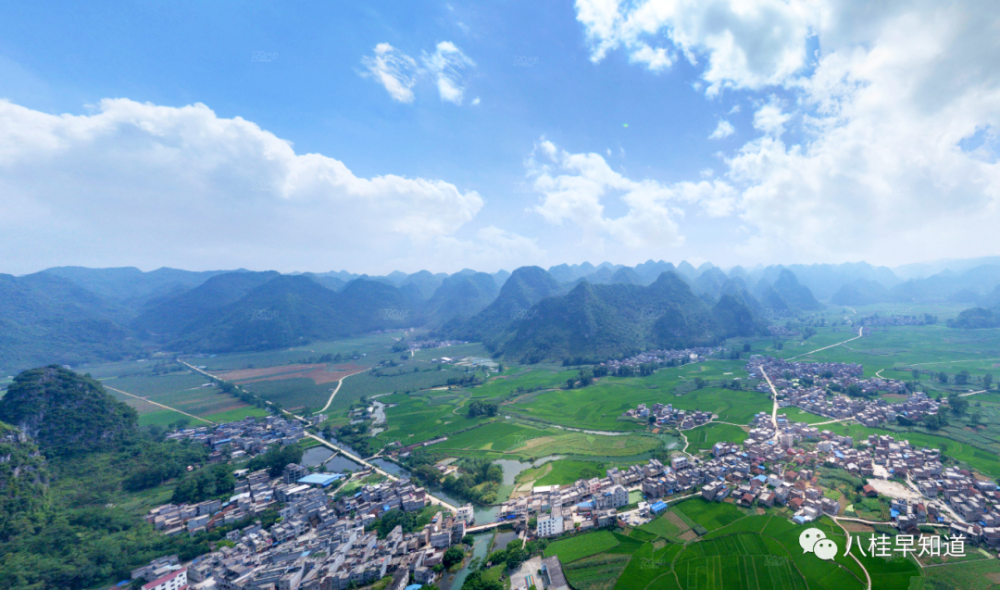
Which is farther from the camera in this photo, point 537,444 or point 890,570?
point 537,444

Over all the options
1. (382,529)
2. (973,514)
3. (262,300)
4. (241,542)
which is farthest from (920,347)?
(262,300)

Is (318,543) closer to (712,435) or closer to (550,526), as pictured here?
(550,526)

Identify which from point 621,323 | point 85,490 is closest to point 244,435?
point 85,490

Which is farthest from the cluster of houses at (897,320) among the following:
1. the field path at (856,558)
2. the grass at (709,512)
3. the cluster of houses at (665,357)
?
the grass at (709,512)

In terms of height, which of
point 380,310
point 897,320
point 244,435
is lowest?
point 244,435

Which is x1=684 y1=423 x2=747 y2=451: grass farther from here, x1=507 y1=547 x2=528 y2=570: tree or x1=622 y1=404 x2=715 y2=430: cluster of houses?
x1=507 y1=547 x2=528 y2=570: tree

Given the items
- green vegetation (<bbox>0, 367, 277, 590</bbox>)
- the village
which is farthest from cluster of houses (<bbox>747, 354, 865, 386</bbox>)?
green vegetation (<bbox>0, 367, 277, 590</bbox>)

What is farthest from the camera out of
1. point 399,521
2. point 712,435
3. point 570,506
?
point 712,435

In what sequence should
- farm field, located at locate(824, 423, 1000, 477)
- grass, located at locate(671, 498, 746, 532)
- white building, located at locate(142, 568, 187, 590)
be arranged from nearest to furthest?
white building, located at locate(142, 568, 187, 590)
grass, located at locate(671, 498, 746, 532)
farm field, located at locate(824, 423, 1000, 477)
